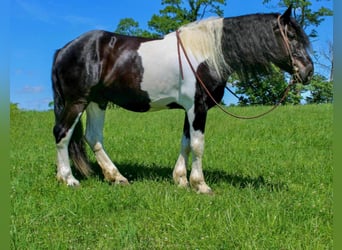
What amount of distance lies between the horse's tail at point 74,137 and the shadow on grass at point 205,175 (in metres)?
0.24

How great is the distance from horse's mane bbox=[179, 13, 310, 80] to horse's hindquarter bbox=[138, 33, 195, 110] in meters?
0.24

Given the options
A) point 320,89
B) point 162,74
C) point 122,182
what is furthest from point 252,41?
point 320,89

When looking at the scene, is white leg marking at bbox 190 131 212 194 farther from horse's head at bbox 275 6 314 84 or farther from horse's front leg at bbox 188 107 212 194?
horse's head at bbox 275 6 314 84

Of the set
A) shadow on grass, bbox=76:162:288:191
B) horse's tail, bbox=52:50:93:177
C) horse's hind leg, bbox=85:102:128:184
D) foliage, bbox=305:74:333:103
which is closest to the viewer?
shadow on grass, bbox=76:162:288:191

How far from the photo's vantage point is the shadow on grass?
4.59 m

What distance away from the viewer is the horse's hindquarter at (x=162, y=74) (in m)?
4.40

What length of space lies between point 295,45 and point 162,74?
157cm

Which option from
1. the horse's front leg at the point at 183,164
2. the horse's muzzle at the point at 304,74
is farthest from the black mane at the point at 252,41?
the horse's front leg at the point at 183,164

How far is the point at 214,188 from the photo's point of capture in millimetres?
4570

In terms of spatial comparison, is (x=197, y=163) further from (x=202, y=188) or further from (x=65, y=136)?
(x=65, y=136)

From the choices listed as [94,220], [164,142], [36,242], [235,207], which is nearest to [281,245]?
[235,207]

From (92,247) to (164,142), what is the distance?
16.2ft

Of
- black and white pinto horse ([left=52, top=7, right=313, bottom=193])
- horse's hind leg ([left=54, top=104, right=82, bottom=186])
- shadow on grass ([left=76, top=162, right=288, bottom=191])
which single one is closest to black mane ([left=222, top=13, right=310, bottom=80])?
black and white pinto horse ([left=52, top=7, right=313, bottom=193])

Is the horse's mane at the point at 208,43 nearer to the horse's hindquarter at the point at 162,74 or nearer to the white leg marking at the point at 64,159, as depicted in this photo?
the horse's hindquarter at the point at 162,74
